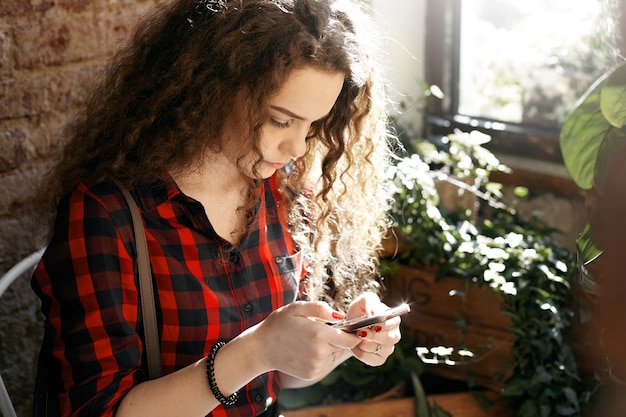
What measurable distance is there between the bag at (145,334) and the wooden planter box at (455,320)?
3.30 ft

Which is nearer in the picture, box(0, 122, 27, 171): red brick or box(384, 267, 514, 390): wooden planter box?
box(0, 122, 27, 171): red brick

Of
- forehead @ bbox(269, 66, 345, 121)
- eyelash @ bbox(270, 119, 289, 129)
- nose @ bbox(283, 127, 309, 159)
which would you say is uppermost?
forehead @ bbox(269, 66, 345, 121)

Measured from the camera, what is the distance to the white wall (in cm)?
269

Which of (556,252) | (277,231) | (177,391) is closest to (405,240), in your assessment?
(556,252)

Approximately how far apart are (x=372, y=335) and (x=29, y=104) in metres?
0.91

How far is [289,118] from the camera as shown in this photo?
54.4 inches

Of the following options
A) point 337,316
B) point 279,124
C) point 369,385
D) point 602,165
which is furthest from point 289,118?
point 369,385

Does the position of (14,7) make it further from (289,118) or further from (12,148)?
(289,118)

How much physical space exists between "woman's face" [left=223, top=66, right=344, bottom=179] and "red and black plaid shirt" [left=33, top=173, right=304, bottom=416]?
12 cm

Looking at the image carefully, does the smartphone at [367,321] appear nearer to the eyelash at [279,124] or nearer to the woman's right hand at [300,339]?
the woman's right hand at [300,339]

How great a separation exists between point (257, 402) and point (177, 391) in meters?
0.26

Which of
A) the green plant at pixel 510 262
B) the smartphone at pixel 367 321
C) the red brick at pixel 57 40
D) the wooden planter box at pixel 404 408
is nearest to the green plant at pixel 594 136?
the smartphone at pixel 367 321

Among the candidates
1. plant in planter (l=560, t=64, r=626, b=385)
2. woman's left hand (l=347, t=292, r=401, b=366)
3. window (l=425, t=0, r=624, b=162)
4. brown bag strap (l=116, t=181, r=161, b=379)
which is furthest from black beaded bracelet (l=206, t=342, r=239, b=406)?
window (l=425, t=0, r=624, b=162)

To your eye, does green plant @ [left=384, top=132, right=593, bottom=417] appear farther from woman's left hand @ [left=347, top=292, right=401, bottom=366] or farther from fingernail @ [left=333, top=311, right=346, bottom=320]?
fingernail @ [left=333, top=311, right=346, bottom=320]
